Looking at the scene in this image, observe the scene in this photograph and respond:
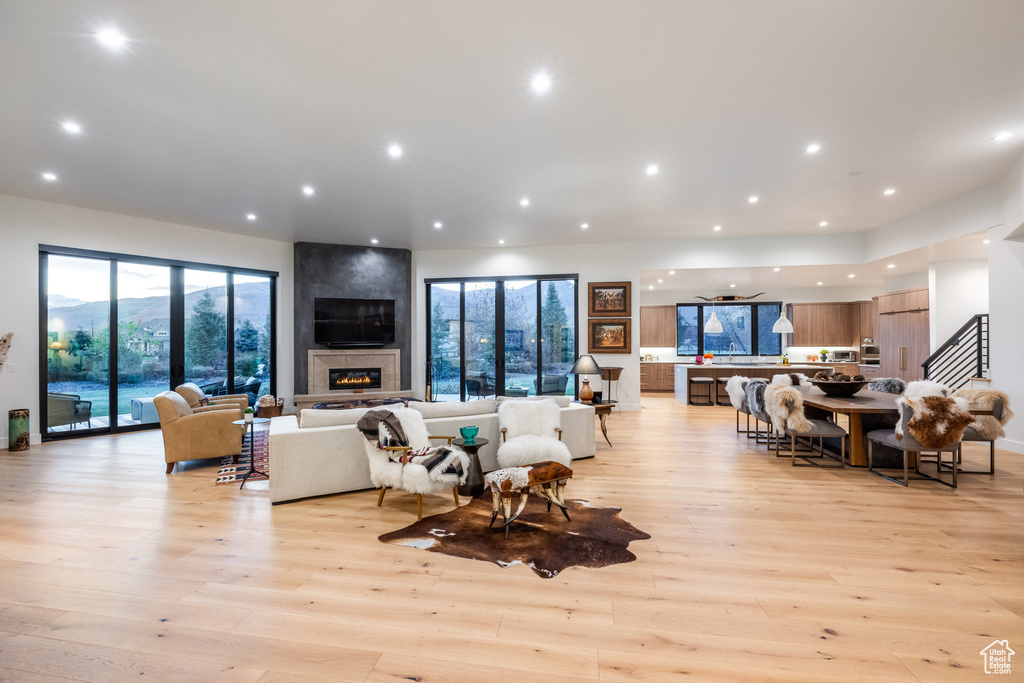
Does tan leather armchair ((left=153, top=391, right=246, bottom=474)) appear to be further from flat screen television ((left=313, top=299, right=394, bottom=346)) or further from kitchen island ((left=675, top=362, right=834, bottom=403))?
kitchen island ((left=675, top=362, right=834, bottom=403))

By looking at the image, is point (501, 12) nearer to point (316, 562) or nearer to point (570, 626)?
point (570, 626)

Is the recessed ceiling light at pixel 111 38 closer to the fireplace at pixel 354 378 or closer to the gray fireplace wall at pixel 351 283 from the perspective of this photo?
the gray fireplace wall at pixel 351 283

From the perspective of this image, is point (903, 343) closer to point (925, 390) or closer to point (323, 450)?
point (925, 390)

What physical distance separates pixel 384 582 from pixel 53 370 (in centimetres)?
706

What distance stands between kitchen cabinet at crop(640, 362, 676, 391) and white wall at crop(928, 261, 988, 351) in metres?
5.39

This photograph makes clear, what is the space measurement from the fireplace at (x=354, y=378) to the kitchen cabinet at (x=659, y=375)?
7117 millimetres

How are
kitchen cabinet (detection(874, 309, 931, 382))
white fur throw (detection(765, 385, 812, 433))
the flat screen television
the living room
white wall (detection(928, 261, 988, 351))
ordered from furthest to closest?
1. the flat screen television
2. kitchen cabinet (detection(874, 309, 931, 382))
3. white wall (detection(928, 261, 988, 351))
4. white fur throw (detection(765, 385, 812, 433))
5. the living room

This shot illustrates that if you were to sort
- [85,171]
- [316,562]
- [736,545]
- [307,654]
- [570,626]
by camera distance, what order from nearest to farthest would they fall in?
[307,654]
[570,626]
[316,562]
[736,545]
[85,171]

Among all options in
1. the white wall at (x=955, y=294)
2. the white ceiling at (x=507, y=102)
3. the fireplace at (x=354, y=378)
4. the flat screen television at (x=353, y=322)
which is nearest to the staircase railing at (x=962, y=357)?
the white wall at (x=955, y=294)

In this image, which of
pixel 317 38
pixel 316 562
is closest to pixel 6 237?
pixel 317 38

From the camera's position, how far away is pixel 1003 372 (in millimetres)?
5578

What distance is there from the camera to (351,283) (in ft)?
29.5

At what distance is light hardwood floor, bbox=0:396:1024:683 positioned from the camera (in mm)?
1896

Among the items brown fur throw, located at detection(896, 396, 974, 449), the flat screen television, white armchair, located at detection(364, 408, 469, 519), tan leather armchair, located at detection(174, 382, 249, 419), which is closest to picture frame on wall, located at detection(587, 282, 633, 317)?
the flat screen television
